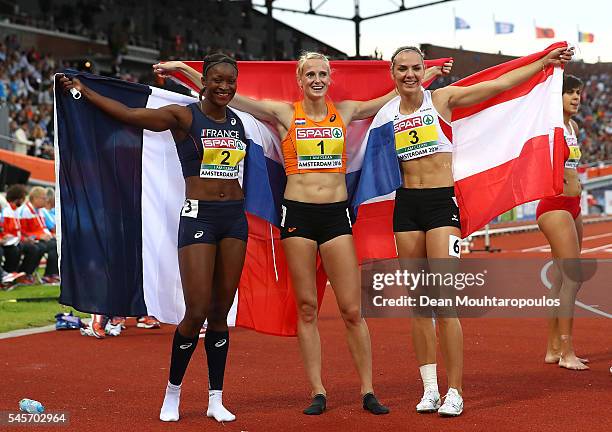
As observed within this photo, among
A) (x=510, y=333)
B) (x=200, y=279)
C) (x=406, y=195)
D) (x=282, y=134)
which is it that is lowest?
(x=510, y=333)

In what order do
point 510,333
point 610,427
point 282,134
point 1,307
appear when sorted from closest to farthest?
point 610,427, point 282,134, point 510,333, point 1,307

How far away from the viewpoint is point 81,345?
931 cm

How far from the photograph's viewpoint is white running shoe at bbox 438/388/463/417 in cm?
578

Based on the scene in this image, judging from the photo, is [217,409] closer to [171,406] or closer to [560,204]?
[171,406]

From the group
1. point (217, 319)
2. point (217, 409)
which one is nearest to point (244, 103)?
point (217, 319)

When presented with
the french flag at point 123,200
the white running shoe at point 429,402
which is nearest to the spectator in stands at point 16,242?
the french flag at point 123,200

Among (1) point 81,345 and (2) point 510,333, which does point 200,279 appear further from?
(2) point 510,333

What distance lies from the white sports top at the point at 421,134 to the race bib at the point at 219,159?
3.74ft

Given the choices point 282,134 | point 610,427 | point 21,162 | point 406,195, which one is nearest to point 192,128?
point 282,134

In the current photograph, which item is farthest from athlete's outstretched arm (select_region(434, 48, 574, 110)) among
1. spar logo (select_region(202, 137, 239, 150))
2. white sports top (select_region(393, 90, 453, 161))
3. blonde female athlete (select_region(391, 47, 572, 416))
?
spar logo (select_region(202, 137, 239, 150))

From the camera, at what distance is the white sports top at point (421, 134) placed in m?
6.11

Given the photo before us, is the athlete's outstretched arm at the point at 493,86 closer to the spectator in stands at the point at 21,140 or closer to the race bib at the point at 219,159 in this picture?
the race bib at the point at 219,159

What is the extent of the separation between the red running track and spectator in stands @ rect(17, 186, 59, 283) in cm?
613

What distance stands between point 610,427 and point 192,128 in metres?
3.16
